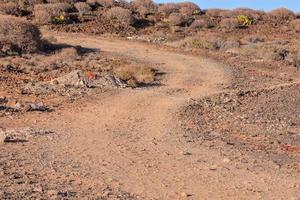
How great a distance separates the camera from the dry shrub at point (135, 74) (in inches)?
833

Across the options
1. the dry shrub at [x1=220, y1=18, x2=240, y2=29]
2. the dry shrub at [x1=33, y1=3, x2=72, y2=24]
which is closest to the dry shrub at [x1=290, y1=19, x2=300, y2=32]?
the dry shrub at [x1=220, y1=18, x2=240, y2=29]

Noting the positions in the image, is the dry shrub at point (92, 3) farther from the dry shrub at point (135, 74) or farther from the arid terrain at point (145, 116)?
the dry shrub at point (135, 74)

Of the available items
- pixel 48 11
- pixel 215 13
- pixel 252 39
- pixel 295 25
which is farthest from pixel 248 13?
pixel 48 11

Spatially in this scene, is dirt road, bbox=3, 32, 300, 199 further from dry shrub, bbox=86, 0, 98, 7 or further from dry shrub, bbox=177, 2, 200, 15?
dry shrub, bbox=177, 2, 200, 15

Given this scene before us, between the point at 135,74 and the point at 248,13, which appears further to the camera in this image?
the point at 248,13

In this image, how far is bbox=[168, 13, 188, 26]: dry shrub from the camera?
42.5 metres

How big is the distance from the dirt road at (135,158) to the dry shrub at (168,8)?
29.1m

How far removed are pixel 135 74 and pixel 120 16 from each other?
1885 centimetres

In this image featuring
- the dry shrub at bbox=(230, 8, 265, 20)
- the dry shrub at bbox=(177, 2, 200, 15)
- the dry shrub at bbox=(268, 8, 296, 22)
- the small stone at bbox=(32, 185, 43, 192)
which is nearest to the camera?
the small stone at bbox=(32, 185, 43, 192)

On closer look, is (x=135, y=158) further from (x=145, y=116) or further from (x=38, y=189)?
(x=145, y=116)

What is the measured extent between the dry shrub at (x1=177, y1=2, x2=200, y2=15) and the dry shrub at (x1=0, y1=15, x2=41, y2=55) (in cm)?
2232

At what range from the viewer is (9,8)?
3825 centimetres

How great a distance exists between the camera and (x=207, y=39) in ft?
119

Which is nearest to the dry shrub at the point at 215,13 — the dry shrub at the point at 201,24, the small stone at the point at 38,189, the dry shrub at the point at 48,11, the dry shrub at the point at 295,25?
the dry shrub at the point at 201,24
